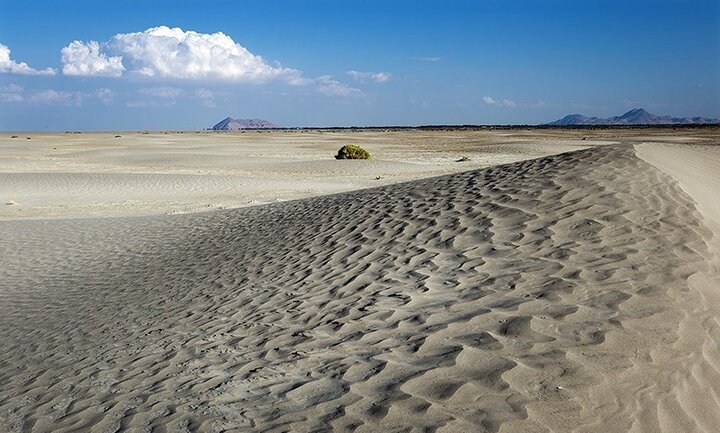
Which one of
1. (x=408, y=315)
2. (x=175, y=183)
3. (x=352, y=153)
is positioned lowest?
(x=175, y=183)

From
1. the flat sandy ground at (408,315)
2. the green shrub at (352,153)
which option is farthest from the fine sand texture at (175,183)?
the flat sandy ground at (408,315)

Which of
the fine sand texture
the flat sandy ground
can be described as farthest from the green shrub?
the flat sandy ground

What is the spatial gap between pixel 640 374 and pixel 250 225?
30.0ft

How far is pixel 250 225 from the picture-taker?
1224 centimetres

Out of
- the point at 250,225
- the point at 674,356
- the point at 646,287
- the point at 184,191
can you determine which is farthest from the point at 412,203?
the point at 184,191

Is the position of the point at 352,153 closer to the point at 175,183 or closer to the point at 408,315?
the point at 175,183

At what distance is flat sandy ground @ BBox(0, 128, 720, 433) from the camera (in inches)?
155

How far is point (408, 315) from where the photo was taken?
5.50 meters

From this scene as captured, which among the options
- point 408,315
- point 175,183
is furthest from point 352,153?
point 408,315

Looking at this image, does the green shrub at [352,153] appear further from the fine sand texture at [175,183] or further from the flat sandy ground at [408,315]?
the flat sandy ground at [408,315]

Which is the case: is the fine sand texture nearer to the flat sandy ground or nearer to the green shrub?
the green shrub

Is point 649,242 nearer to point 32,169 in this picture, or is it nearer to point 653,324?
point 653,324

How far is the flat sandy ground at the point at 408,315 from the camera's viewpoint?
3.95 metres

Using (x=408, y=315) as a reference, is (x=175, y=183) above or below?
below
